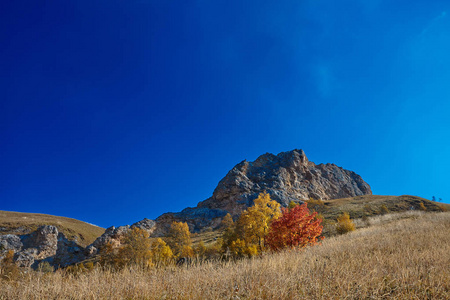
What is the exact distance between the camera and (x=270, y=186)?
13525 centimetres

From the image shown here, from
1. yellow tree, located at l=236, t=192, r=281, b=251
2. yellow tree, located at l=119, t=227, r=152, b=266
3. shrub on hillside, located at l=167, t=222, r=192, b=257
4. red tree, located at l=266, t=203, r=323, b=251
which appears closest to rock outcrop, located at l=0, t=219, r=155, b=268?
shrub on hillside, located at l=167, t=222, r=192, b=257

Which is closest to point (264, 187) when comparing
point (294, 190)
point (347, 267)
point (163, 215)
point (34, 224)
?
point (294, 190)

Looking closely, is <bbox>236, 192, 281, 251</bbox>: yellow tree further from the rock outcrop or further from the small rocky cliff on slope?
the small rocky cliff on slope

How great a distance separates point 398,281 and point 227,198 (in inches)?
5166

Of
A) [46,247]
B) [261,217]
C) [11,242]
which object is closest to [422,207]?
[261,217]

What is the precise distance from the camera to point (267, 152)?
182000mm

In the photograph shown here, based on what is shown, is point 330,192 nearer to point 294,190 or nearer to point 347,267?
point 294,190

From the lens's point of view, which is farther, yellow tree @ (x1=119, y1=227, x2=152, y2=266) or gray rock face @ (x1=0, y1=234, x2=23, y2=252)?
gray rock face @ (x1=0, y1=234, x2=23, y2=252)

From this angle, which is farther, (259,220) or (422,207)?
(422,207)

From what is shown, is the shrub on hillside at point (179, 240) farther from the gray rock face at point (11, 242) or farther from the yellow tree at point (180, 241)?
the gray rock face at point (11, 242)

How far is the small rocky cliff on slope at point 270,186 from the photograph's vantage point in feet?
380

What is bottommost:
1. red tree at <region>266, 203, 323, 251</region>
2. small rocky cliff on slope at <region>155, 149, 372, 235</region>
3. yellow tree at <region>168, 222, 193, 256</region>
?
yellow tree at <region>168, 222, 193, 256</region>

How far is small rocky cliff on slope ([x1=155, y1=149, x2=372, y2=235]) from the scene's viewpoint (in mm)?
115875

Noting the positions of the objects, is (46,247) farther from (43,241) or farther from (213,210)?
(213,210)
